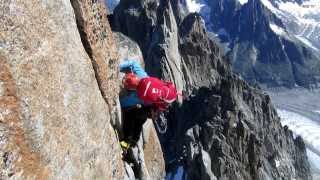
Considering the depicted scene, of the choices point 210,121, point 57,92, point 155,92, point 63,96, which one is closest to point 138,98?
point 155,92

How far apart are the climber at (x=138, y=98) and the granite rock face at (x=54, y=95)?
1.84m

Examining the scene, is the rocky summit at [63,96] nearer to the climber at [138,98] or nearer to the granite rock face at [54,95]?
the granite rock face at [54,95]

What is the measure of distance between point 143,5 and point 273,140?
174 ft

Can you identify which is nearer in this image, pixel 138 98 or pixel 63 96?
pixel 63 96

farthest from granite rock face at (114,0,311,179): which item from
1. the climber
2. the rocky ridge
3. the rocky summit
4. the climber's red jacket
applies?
the rocky ridge

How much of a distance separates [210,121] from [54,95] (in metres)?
116

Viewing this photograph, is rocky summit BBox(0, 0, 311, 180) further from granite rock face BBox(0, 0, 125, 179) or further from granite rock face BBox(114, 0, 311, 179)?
granite rock face BBox(114, 0, 311, 179)

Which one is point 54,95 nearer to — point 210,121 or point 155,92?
point 155,92

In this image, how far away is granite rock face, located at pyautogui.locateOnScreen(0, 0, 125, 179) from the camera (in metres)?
10.4

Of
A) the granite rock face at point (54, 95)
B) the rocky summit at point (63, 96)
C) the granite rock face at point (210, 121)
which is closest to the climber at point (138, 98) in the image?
the rocky summit at point (63, 96)

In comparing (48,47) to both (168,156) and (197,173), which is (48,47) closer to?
(197,173)

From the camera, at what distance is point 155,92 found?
17703 millimetres

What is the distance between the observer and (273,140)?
184 m

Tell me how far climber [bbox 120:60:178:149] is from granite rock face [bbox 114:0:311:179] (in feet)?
280
